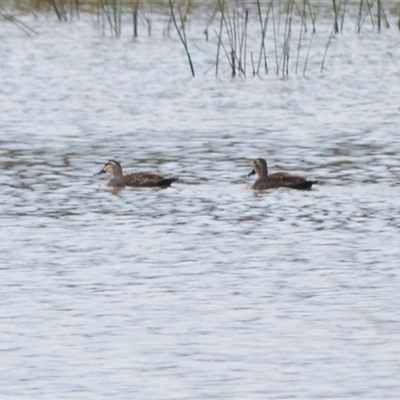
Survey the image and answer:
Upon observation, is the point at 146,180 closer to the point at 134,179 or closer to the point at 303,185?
the point at 134,179

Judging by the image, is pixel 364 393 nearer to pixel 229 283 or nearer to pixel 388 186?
pixel 229 283

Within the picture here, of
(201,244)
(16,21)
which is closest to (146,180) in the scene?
(201,244)

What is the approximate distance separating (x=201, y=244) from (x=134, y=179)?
81.8 inches

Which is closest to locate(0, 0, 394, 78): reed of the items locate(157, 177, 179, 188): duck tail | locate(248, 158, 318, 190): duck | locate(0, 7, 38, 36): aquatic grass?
locate(0, 7, 38, 36): aquatic grass

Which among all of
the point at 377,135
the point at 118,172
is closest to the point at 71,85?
the point at 377,135

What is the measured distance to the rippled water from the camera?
611 centimetres

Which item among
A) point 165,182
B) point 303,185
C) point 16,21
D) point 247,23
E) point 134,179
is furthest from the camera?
point 247,23

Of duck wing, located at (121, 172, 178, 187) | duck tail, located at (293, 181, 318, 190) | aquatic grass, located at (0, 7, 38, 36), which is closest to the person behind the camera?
duck tail, located at (293, 181, 318, 190)

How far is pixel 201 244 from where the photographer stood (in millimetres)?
8570

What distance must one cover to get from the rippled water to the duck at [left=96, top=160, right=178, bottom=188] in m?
0.09

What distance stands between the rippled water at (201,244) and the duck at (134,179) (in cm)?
9

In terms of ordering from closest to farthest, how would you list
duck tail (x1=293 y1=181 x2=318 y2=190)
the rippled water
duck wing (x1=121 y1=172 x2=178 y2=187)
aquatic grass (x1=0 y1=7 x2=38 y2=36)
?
1. the rippled water
2. duck tail (x1=293 y1=181 x2=318 y2=190)
3. duck wing (x1=121 y1=172 x2=178 y2=187)
4. aquatic grass (x1=0 y1=7 x2=38 y2=36)

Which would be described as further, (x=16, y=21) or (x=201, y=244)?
(x=16, y=21)

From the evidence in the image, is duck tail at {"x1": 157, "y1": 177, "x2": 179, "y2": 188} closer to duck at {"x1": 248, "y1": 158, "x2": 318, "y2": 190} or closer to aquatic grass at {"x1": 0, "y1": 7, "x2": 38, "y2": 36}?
duck at {"x1": 248, "y1": 158, "x2": 318, "y2": 190}
